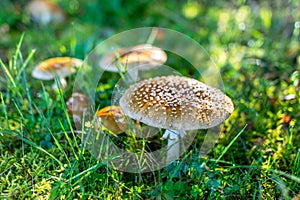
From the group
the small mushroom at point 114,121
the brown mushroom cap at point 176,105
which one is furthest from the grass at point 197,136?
the brown mushroom cap at point 176,105

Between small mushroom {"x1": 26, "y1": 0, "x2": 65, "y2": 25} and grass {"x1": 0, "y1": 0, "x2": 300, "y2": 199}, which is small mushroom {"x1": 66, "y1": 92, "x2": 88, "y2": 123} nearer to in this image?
grass {"x1": 0, "y1": 0, "x2": 300, "y2": 199}

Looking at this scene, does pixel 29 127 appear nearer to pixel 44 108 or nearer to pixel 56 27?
pixel 44 108

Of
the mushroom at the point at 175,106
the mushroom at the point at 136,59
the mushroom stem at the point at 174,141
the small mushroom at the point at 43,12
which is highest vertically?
the small mushroom at the point at 43,12

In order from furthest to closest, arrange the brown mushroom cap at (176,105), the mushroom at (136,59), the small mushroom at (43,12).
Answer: the small mushroom at (43,12) → the mushroom at (136,59) → the brown mushroom cap at (176,105)

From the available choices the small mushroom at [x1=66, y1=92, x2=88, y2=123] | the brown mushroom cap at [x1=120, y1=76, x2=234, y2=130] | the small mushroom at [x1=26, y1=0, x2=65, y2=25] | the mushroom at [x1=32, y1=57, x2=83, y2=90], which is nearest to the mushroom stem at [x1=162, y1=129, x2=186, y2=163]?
the brown mushroom cap at [x1=120, y1=76, x2=234, y2=130]

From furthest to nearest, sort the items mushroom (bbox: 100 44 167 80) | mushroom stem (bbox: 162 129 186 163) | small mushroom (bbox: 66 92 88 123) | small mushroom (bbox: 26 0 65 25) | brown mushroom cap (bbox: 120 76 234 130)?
small mushroom (bbox: 26 0 65 25) < mushroom (bbox: 100 44 167 80) < small mushroom (bbox: 66 92 88 123) < mushroom stem (bbox: 162 129 186 163) < brown mushroom cap (bbox: 120 76 234 130)

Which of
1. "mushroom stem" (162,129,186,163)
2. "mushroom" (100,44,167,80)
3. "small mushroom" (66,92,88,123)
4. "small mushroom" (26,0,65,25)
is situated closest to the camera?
"mushroom stem" (162,129,186,163)

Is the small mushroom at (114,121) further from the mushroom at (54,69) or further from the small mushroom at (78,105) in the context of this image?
the mushroom at (54,69)
